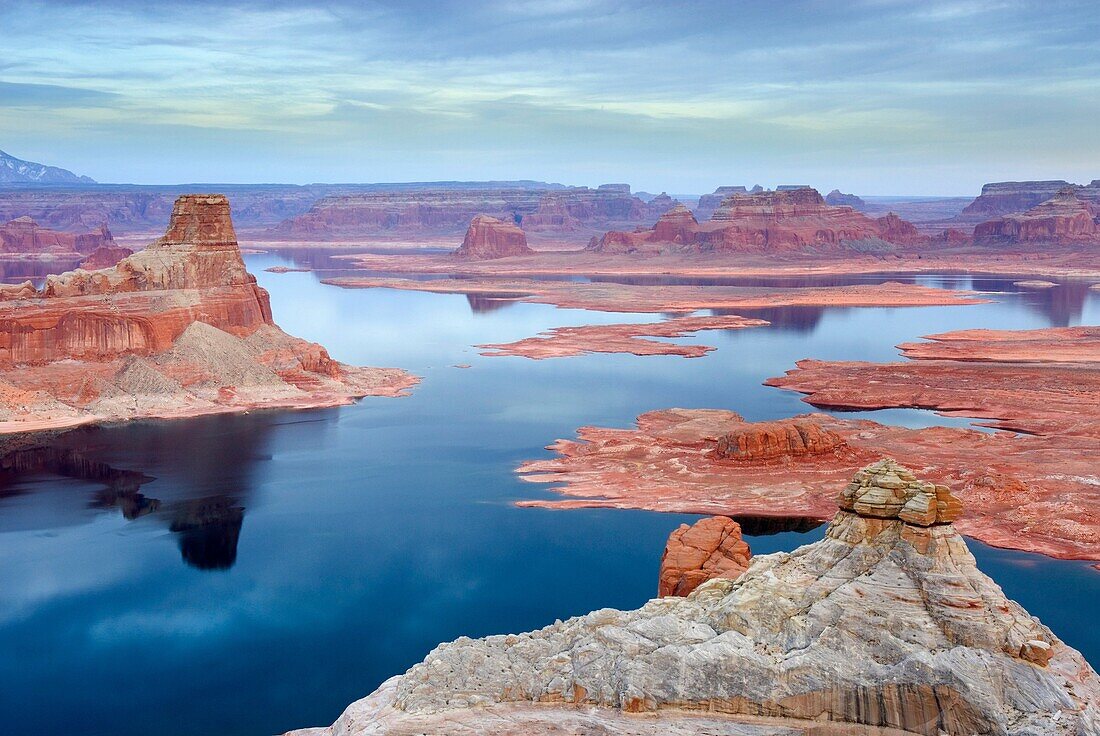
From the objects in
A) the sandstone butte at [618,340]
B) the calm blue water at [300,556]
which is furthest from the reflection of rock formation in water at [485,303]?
the calm blue water at [300,556]

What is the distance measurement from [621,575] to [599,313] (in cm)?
11007

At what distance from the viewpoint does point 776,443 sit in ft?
197

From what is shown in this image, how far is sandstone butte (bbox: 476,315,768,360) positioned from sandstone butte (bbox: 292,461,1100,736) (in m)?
80.8

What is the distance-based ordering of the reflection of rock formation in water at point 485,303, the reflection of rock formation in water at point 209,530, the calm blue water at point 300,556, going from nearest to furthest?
the calm blue water at point 300,556 → the reflection of rock formation in water at point 209,530 → the reflection of rock formation in water at point 485,303

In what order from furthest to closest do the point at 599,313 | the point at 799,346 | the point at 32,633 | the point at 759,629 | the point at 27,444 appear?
1. the point at 599,313
2. the point at 799,346
3. the point at 27,444
4. the point at 32,633
5. the point at 759,629

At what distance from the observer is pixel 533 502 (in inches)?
2088

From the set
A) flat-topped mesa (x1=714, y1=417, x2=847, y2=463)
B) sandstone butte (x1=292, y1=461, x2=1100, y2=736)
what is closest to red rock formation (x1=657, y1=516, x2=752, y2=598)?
sandstone butte (x1=292, y1=461, x2=1100, y2=736)

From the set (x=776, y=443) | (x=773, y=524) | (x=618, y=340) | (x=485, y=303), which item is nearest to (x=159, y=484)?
(x=773, y=524)

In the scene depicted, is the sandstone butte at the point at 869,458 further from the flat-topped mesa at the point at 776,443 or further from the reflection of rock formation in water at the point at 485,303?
the reflection of rock formation in water at the point at 485,303

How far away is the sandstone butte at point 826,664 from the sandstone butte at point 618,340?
265ft

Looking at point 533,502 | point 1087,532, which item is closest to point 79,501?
point 533,502

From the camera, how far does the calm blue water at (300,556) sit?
3322cm

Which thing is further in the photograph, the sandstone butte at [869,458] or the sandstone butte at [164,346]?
the sandstone butte at [164,346]

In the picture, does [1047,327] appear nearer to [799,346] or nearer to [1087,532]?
[799,346]
